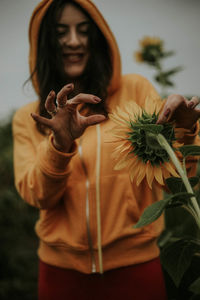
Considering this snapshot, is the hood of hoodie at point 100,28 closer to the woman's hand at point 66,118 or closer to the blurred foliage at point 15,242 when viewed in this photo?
the woman's hand at point 66,118

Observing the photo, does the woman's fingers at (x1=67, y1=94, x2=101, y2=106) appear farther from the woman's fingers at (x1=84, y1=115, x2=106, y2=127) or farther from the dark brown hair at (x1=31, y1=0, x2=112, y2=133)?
the dark brown hair at (x1=31, y1=0, x2=112, y2=133)

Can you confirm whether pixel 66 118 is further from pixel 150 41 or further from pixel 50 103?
pixel 150 41

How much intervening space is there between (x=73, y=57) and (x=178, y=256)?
56 cm

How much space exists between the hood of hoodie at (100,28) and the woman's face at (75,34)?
26 mm

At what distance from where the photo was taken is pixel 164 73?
1.24 meters

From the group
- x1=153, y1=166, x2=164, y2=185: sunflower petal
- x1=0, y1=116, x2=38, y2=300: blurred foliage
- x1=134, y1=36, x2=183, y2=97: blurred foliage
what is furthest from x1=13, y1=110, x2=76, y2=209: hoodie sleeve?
x1=0, y1=116, x2=38, y2=300: blurred foliage

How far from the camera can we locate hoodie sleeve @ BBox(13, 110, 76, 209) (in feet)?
2.22

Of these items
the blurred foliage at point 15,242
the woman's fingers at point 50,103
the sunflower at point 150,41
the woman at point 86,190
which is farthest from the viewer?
the blurred foliage at point 15,242

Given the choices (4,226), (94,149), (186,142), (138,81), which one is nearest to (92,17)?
(138,81)

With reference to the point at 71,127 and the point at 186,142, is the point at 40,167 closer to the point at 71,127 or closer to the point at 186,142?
the point at 71,127

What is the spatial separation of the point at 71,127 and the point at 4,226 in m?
1.68

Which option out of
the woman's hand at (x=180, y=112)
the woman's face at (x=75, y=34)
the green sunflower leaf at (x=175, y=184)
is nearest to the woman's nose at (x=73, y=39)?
the woman's face at (x=75, y=34)

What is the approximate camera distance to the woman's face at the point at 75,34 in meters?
0.84

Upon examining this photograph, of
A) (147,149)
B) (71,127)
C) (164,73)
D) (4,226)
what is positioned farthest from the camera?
(4,226)
